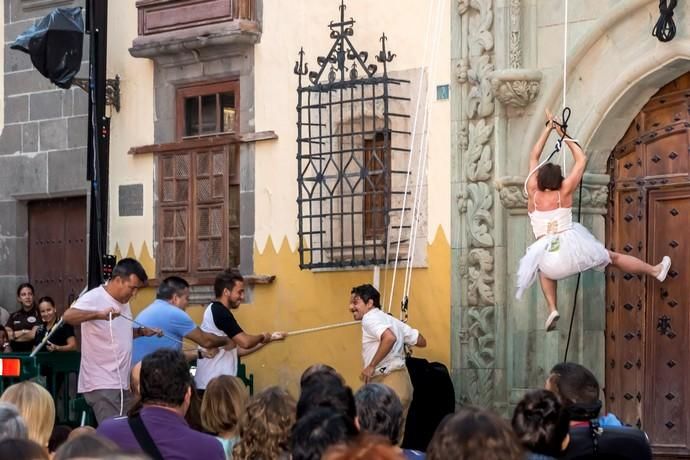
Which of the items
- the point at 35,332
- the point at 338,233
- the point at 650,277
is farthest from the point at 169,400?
the point at 35,332

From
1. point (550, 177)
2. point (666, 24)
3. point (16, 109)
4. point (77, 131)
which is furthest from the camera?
point (16, 109)

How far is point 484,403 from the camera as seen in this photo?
14008mm

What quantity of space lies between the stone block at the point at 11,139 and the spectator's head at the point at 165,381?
1088 cm

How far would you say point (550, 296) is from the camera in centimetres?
1246

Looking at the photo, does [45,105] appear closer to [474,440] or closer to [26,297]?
[26,297]

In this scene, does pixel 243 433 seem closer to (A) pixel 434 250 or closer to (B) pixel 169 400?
(B) pixel 169 400

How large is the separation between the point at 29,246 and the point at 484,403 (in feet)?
21.7

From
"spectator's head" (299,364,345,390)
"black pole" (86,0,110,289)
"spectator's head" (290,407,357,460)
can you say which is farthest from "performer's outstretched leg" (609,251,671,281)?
"spectator's head" (290,407,357,460)

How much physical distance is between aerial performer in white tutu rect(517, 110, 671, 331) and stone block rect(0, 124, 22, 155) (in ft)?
25.4

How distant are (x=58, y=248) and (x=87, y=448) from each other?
13299 millimetres

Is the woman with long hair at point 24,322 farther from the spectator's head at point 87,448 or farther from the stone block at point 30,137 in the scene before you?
the spectator's head at point 87,448

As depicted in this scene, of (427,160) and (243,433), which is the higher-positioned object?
(427,160)

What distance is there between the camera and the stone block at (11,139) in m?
18.5

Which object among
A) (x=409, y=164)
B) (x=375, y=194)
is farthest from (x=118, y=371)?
(x=409, y=164)
